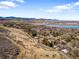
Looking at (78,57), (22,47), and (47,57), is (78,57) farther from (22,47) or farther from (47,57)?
(22,47)

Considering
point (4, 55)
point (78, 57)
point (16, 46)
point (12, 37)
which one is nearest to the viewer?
point (4, 55)

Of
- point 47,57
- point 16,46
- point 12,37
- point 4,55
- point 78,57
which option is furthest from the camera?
point 78,57

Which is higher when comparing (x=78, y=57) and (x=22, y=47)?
(x=22, y=47)

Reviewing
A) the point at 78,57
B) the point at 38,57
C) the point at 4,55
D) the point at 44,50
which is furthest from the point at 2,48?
the point at 78,57

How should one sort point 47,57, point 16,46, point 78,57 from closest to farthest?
point 16,46 < point 47,57 < point 78,57

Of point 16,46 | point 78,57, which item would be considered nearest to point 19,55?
point 16,46

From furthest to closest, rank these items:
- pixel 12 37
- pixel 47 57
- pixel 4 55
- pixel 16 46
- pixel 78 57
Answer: pixel 78 57, pixel 12 37, pixel 47 57, pixel 16 46, pixel 4 55

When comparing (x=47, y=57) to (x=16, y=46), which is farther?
(x=47, y=57)

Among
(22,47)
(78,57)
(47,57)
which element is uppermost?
(22,47)

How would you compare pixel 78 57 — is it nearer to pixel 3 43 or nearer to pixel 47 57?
pixel 47 57
